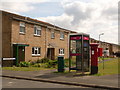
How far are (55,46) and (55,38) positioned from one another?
1543 millimetres

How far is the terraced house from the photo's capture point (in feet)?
68.6

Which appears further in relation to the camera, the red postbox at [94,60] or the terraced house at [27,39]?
the terraced house at [27,39]

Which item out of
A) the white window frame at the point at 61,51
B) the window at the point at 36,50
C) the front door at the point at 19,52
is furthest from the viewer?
the white window frame at the point at 61,51

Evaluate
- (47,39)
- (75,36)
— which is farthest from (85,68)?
(47,39)

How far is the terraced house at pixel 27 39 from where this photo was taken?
20.9 metres

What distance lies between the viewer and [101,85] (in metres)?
9.16

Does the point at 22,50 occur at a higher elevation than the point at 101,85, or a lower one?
higher

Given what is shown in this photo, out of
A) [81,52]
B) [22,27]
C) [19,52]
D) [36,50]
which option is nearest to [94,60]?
[81,52]

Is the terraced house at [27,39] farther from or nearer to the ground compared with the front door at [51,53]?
farther from the ground

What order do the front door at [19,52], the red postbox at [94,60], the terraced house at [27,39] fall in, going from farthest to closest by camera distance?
the terraced house at [27,39], the front door at [19,52], the red postbox at [94,60]

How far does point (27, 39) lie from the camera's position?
23.5m

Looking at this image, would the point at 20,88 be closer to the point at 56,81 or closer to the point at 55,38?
the point at 56,81

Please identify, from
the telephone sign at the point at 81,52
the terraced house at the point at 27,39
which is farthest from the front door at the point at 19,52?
the telephone sign at the point at 81,52

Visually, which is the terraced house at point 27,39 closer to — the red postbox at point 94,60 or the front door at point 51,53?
the front door at point 51,53
